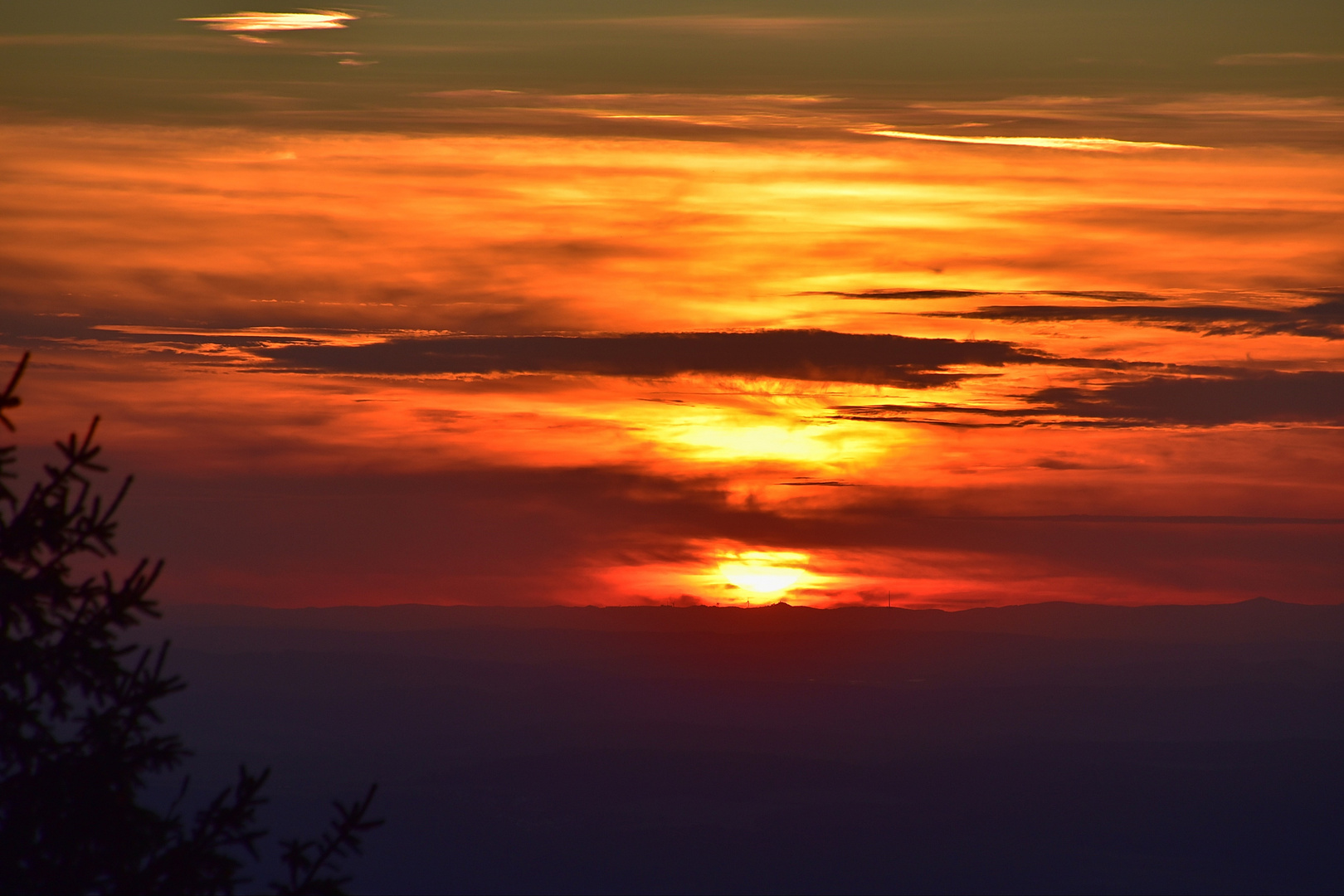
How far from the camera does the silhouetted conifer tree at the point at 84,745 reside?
323 inches

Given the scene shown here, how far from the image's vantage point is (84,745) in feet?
27.6

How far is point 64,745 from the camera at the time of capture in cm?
834

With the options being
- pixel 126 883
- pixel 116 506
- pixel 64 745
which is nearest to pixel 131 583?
pixel 116 506

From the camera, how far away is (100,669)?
27.9ft

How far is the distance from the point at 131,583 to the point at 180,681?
88cm

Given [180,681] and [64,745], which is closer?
[64,745]

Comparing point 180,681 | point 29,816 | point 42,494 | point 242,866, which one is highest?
point 42,494

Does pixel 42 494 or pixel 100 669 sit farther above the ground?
pixel 42 494

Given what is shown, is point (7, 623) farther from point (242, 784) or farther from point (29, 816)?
point (242, 784)

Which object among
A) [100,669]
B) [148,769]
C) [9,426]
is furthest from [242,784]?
[9,426]

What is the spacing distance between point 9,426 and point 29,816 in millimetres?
2330

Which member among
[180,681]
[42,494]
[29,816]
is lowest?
[29,816]

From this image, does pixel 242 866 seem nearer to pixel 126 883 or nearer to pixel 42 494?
pixel 126 883

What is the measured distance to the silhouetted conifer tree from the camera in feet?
26.9
